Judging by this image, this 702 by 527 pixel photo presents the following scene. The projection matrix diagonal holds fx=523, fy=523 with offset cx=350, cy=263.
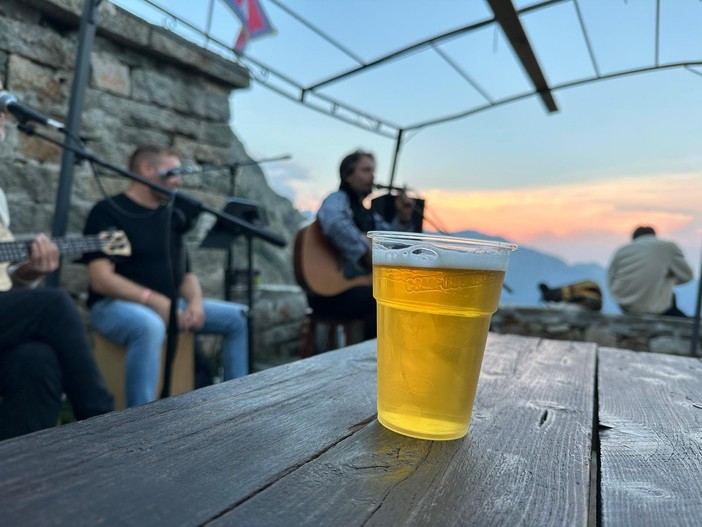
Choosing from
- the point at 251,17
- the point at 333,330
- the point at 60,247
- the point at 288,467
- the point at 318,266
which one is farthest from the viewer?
the point at 333,330

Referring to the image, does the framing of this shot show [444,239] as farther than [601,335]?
No

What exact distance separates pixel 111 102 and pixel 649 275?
171 inches

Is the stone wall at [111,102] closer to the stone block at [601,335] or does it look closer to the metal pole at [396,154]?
the metal pole at [396,154]

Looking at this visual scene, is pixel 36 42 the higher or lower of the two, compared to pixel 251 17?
lower

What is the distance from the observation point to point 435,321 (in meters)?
0.55

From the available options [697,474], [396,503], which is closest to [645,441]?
[697,474]

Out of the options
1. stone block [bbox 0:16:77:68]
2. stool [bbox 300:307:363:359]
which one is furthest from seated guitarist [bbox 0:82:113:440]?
stool [bbox 300:307:363:359]

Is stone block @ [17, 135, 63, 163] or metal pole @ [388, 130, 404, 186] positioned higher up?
metal pole @ [388, 130, 404, 186]

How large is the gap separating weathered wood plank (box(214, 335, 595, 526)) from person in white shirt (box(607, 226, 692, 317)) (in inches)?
173

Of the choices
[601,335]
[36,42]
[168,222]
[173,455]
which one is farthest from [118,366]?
[601,335]

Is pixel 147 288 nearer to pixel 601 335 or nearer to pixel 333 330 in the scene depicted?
pixel 333 330

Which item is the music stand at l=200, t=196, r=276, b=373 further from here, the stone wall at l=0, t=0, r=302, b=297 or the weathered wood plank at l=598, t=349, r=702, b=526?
the weathered wood plank at l=598, t=349, r=702, b=526

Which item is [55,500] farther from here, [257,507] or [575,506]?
[575,506]

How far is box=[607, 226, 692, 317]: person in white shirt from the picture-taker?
14.8 ft
